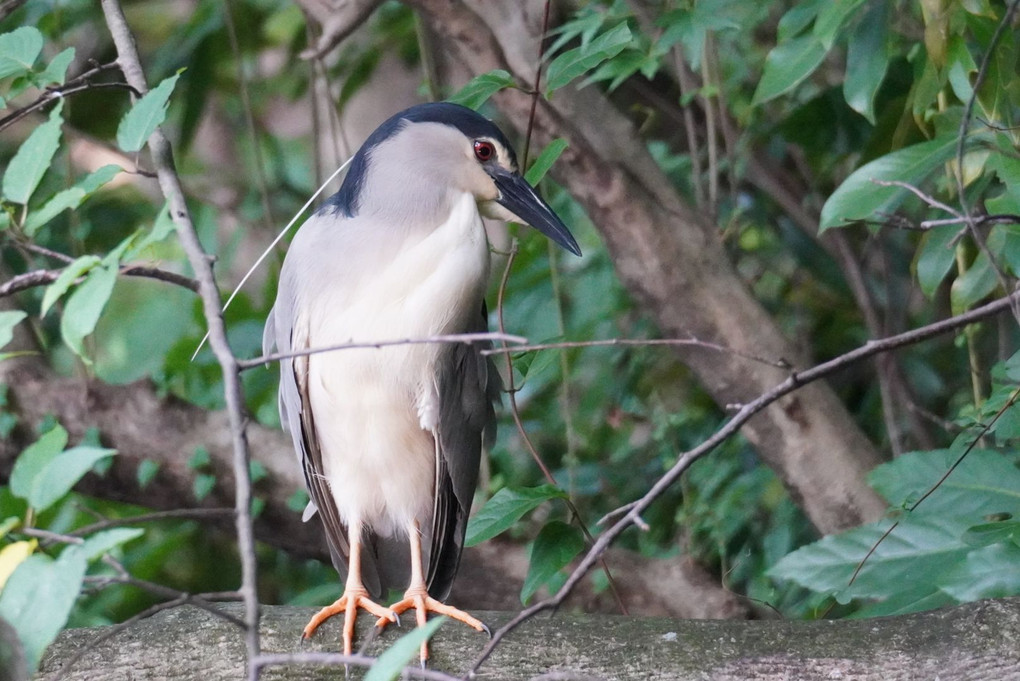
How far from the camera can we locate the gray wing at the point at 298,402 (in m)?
1.81

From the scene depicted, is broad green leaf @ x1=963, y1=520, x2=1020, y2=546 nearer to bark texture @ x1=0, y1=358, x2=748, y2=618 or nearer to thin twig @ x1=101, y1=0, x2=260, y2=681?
thin twig @ x1=101, y1=0, x2=260, y2=681

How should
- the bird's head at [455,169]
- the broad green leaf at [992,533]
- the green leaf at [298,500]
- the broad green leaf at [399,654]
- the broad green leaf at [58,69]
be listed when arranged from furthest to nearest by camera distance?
the green leaf at [298,500], the bird's head at [455,169], the broad green leaf at [992,533], the broad green leaf at [58,69], the broad green leaf at [399,654]

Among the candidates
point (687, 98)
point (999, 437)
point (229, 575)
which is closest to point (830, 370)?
point (999, 437)

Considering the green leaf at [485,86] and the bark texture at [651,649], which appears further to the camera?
the green leaf at [485,86]

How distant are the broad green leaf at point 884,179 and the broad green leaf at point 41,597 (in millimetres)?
1142

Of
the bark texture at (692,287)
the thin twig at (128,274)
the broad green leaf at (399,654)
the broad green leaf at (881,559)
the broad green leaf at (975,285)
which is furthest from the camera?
the bark texture at (692,287)

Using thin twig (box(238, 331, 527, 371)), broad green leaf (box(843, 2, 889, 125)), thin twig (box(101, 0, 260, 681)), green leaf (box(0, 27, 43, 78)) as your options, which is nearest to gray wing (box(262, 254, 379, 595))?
thin twig (box(101, 0, 260, 681))

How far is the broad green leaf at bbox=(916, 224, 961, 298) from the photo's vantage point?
5.41 feet

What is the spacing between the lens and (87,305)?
91 cm

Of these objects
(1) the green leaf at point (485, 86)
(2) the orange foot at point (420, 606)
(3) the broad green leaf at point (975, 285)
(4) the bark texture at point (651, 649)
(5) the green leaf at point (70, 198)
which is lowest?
(2) the orange foot at point (420, 606)

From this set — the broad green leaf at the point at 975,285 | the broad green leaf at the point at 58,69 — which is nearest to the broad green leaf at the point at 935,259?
the broad green leaf at the point at 975,285

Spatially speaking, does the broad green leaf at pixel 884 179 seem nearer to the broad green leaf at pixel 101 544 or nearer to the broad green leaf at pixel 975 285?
the broad green leaf at pixel 975 285

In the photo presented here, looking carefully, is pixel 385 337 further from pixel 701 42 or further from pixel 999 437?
pixel 999 437

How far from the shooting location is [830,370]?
3.61 feet
